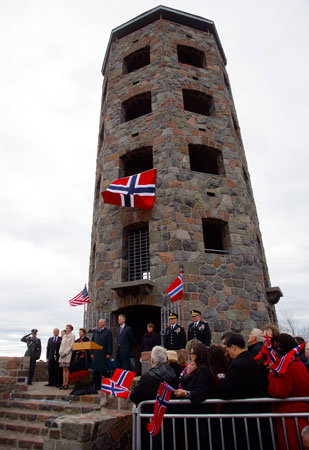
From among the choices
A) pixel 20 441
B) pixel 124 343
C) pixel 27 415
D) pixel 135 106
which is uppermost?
pixel 135 106

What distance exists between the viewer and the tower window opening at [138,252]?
1223 centimetres

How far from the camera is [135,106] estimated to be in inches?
655

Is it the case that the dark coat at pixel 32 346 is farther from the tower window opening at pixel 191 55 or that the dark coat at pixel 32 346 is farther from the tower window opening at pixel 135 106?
the tower window opening at pixel 191 55

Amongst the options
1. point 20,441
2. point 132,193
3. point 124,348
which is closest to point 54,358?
point 124,348

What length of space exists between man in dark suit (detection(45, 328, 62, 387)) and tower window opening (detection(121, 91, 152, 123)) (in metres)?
10.7

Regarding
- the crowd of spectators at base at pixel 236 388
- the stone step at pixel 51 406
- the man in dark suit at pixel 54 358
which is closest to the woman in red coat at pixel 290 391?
the crowd of spectators at base at pixel 236 388

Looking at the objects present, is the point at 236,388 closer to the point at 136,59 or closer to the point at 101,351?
the point at 101,351

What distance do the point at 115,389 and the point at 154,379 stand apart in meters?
1.71

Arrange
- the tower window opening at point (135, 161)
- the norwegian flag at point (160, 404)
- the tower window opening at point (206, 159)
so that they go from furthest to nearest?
the tower window opening at point (135, 161)
the tower window opening at point (206, 159)
the norwegian flag at point (160, 404)

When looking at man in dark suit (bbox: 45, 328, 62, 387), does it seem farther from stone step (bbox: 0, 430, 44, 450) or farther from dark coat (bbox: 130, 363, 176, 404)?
dark coat (bbox: 130, 363, 176, 404)

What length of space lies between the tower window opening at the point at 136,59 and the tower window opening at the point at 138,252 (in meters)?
9.66

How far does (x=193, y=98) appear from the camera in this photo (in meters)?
16.3

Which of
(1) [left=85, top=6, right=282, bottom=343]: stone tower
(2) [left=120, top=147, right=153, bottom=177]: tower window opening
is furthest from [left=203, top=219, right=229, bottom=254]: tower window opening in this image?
(2) [left=120, top=147, right=153, bottom=177]: tower window opening

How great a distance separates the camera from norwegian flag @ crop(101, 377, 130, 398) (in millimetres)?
5430
